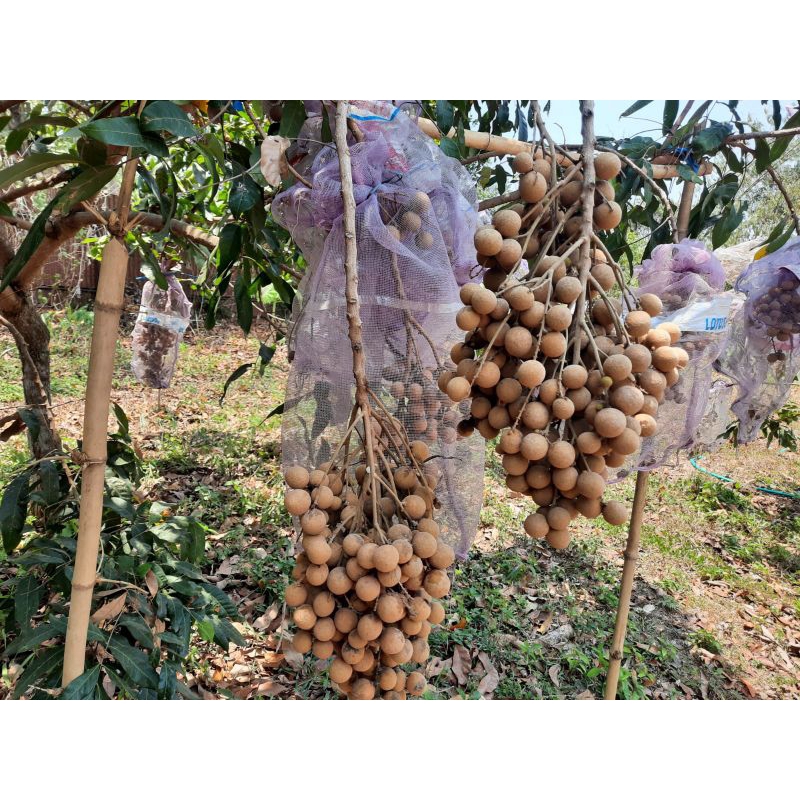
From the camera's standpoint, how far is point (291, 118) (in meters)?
0.99

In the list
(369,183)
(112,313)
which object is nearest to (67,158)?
(112,313)

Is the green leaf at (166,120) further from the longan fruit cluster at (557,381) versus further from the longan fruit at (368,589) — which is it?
the longan fruit at (368,589)

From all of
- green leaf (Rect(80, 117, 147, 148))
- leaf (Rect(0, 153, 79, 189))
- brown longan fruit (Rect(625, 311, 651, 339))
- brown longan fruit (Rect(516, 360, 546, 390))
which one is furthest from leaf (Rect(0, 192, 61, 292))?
brown longan fruit (Rect(625, 311, 651, 339))

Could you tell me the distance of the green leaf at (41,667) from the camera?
1022 mm

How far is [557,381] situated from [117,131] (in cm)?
56

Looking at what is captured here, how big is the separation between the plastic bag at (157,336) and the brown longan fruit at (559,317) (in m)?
3.18

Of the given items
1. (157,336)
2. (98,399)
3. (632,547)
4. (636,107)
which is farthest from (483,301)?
(157,336)

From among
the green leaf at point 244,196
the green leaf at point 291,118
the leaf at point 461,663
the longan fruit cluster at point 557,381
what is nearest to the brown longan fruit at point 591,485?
the longan fruit cluster at point 557,381

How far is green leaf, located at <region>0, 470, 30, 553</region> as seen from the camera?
1.28 m

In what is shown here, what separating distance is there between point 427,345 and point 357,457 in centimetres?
23

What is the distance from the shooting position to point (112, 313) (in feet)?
2.56

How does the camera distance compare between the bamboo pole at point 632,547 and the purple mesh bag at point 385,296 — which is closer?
the purple mesh bag at point 385,296

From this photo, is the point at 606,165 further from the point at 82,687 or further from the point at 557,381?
the point at 82,687

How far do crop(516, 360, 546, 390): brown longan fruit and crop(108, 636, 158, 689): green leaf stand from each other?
88 cm
